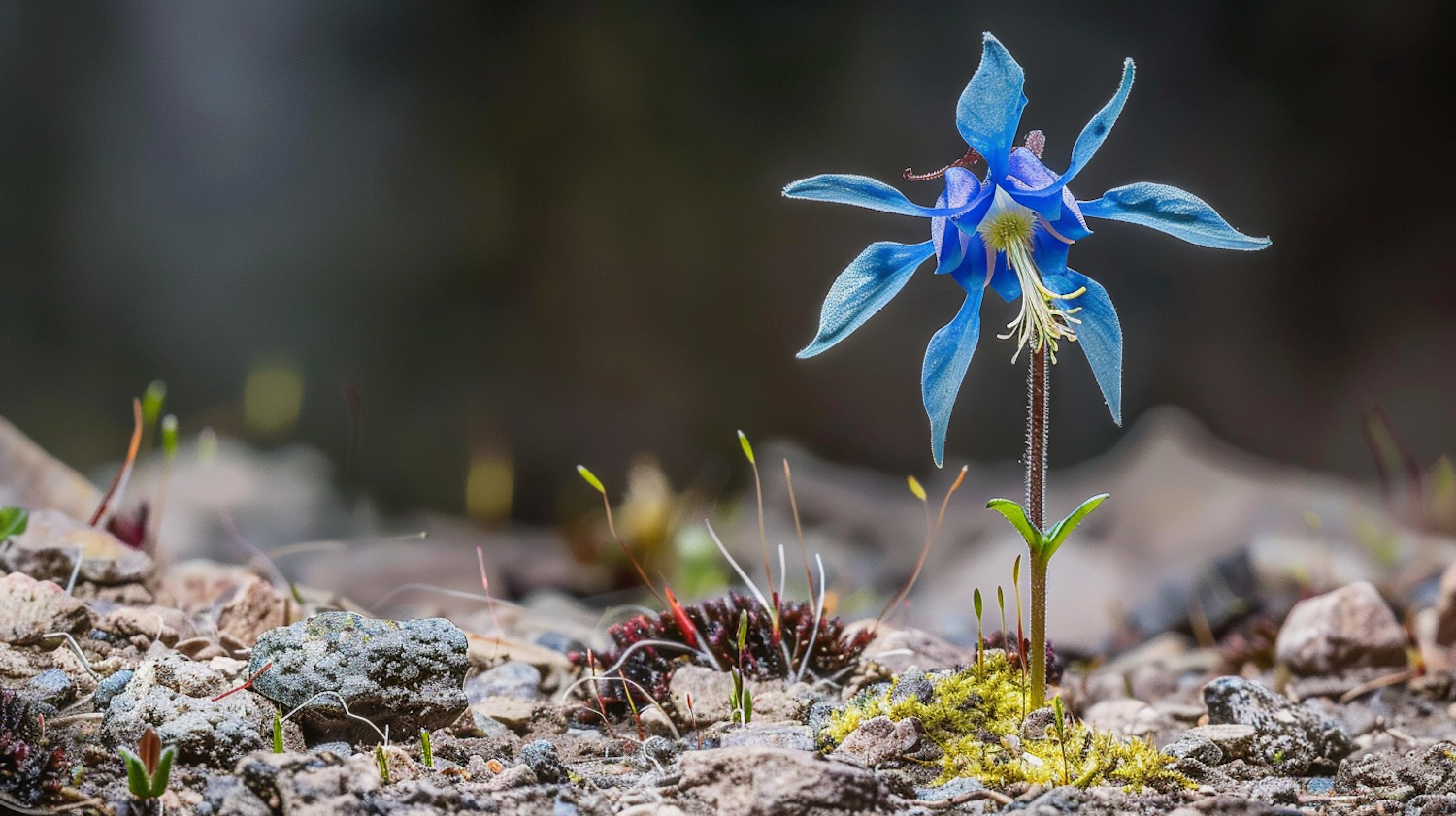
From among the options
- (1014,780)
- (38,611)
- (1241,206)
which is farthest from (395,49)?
(1014,780)

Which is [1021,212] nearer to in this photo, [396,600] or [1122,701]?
[1122,701]

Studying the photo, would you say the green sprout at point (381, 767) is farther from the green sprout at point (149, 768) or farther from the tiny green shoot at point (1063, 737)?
the tiny green shoot at point (1063, 737)

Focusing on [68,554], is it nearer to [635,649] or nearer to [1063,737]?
[635,649]

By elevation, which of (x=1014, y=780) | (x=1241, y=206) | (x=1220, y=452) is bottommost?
(x=1014, y=780)

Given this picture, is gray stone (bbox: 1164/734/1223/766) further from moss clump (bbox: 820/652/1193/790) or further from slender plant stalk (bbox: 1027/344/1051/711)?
slender plant stalk (bbox: 1027/344/1051/711)

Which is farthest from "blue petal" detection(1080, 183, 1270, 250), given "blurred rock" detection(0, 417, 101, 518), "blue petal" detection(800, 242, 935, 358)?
"blurred rock" detection(0, 417, 101, 518)

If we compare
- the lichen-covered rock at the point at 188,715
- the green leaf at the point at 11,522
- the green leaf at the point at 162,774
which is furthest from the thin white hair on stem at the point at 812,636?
the green leaf at the point at 11,522

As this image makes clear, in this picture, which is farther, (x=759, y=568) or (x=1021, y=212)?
(x=759, y=568)
